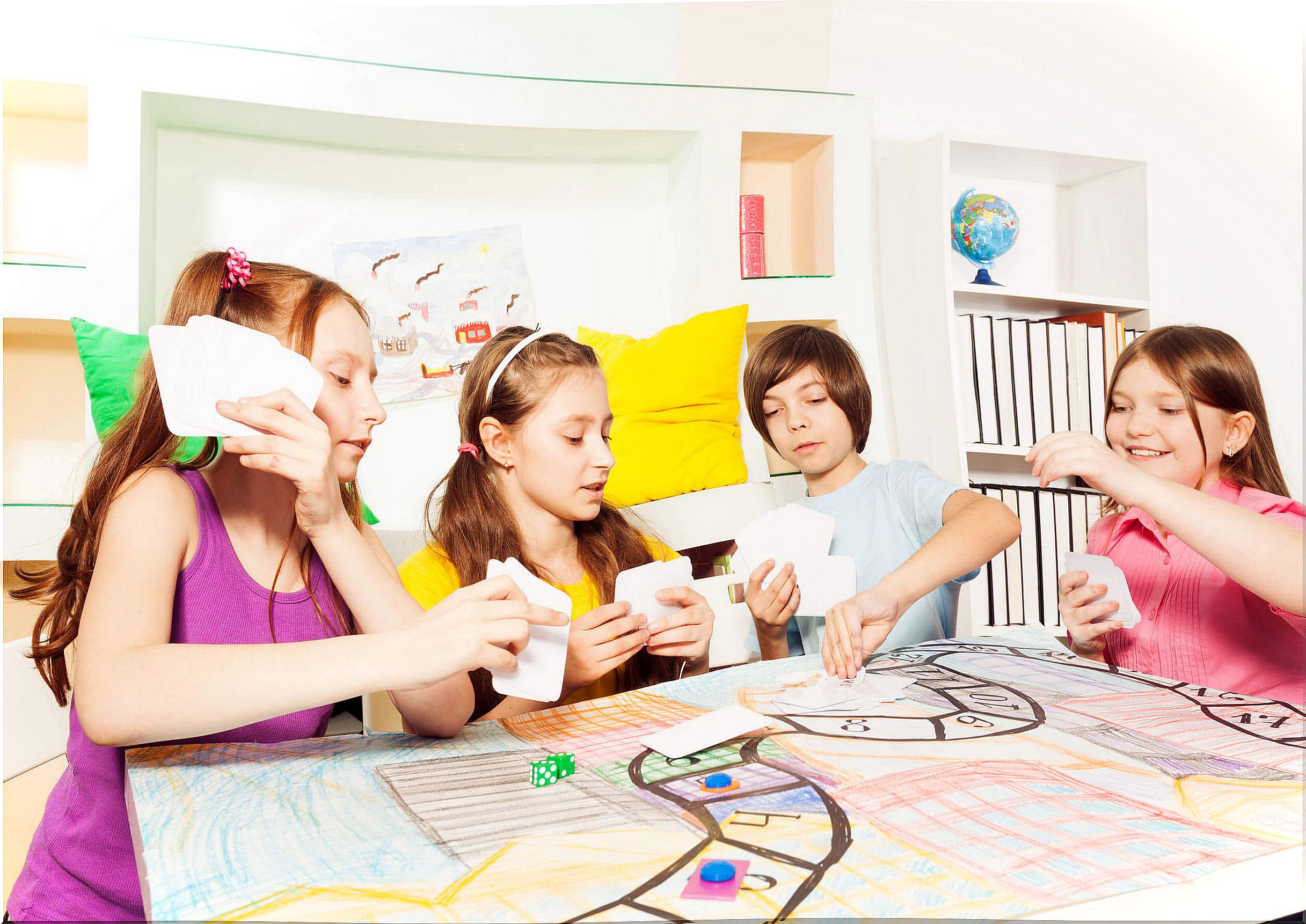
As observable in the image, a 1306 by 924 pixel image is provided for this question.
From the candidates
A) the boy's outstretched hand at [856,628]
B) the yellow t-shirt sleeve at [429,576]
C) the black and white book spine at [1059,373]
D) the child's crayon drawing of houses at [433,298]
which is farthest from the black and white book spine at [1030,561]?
the yellow t-shirt sleeve at [429,576]

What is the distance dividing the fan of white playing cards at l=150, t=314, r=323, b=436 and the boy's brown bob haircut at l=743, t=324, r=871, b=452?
3.27 feet

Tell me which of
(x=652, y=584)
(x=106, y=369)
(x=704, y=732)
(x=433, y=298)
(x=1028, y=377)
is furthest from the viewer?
(x=1028, y=377)

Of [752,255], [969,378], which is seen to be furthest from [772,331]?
[969,378]

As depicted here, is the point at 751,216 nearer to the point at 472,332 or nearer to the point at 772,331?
the point at 772,331

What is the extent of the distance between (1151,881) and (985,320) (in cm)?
193

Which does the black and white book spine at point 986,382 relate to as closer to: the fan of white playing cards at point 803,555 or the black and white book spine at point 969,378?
the black and white book spine at point 969,378

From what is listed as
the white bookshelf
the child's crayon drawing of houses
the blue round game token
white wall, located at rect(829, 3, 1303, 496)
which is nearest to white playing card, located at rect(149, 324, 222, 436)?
the blue round game token

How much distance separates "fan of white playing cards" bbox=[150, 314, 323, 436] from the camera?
2.67ft

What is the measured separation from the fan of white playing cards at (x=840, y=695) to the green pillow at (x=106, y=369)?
1.17 meters

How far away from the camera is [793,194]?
2.22m

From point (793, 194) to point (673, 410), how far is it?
765 mm

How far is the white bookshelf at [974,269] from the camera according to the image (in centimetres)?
214

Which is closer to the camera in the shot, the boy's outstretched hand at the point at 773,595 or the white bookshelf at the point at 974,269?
the boy's outstretched hand at the point at 773,595

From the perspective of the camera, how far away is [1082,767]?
0.70m
